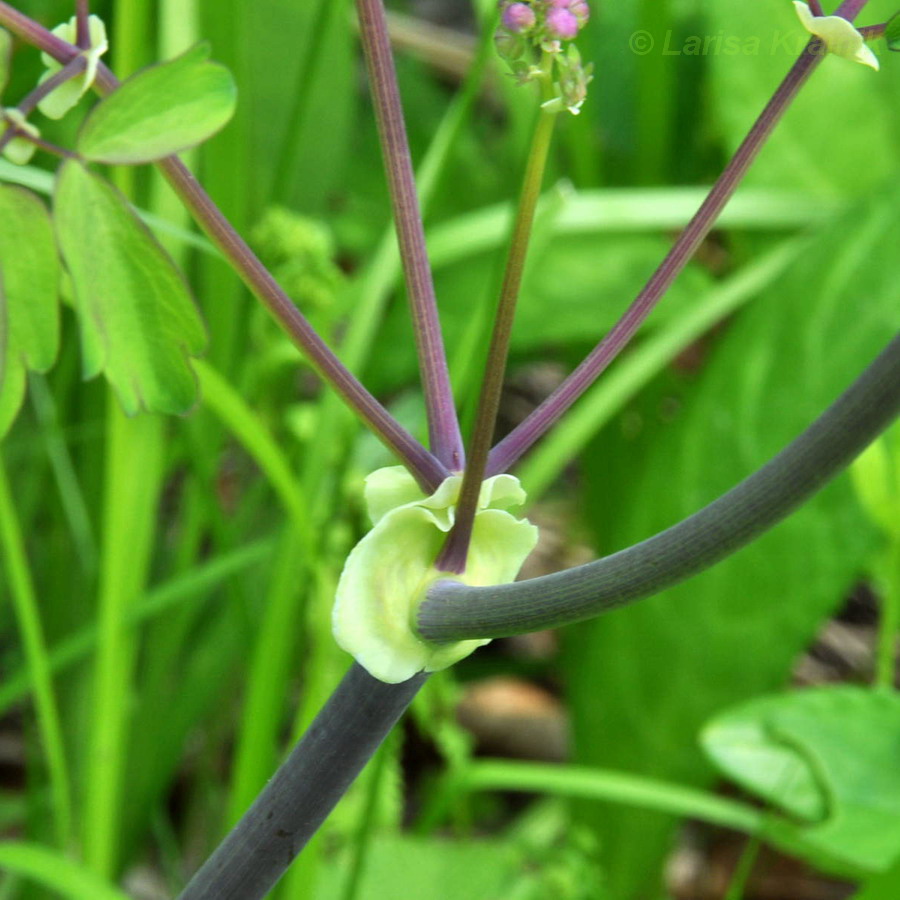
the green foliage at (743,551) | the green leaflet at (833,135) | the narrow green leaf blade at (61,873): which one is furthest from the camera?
the green leaflet at (833,135)

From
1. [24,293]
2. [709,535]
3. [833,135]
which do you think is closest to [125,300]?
[24,293]

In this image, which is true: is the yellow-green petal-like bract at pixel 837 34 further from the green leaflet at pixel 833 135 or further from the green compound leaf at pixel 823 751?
the green leaflet at pixel 833 135

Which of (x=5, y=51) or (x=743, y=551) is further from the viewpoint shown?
A: (x=743, y=551)

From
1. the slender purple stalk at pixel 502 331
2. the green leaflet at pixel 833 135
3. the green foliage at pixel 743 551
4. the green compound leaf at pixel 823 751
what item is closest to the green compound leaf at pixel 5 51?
the slender purple stalk at pixel 502 331

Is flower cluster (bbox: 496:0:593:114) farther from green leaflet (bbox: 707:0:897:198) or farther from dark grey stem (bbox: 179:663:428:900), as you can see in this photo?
green leaflet (bbox: 707:0:897:198)

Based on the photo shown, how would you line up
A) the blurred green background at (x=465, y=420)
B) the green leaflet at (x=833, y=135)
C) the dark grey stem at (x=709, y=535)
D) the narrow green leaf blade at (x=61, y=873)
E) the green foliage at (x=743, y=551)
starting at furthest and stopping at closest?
the green leaflet at (x=833, y=135)
the green foliage at (x=743, y=551)
the blurred green background at (x=465, y=420)
the narrow green leaf blade at (x=61, y=873)
the dark grey stem at (x=709, y=535)

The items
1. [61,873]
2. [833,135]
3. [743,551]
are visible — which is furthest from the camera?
[833,135]

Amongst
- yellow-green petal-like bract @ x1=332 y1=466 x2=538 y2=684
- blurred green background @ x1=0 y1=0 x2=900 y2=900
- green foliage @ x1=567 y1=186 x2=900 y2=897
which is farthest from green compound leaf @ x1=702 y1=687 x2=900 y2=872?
yellow-green petal-like bract @ x1=332 y1=466 x2=538 y2=684

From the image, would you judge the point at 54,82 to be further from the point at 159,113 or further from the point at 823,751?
the point at 823,751
